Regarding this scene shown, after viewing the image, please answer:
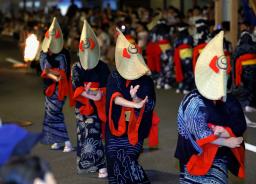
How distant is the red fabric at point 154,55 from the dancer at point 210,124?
8.68 m

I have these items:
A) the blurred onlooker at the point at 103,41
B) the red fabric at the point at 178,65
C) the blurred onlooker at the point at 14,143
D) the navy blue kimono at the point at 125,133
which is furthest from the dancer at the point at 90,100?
the blurred onlooker at the point at 103,41

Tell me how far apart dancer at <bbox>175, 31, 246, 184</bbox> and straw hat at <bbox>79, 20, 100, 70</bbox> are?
2134mm

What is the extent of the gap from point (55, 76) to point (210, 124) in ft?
12.0

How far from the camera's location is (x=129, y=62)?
17.2 ft

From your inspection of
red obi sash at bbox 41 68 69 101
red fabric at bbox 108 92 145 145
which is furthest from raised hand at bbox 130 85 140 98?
red obi sash at bbox 41 68 69 101

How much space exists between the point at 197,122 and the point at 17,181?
187cm

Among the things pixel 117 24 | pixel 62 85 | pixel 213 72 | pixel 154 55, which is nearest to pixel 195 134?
pixel 213 72

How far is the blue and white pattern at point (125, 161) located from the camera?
5484mm

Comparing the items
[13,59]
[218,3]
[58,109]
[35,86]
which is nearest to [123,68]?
[58,109]

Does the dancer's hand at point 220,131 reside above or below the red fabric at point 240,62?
below

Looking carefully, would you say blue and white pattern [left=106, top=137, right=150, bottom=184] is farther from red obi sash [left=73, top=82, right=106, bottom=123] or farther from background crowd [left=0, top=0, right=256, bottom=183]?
background crowd [left=0, top=0, right=256, bottom=183]

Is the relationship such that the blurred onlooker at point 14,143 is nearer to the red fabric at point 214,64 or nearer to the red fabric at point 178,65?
the red fabric at point 214,64

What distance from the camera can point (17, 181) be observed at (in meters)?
2.60

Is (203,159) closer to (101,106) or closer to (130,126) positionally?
(130,126)
